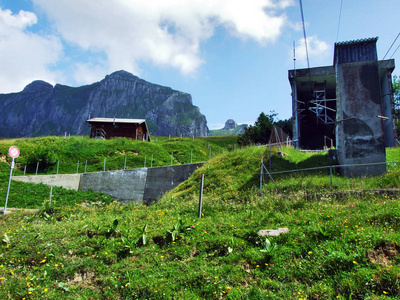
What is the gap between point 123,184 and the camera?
2553 centimetres

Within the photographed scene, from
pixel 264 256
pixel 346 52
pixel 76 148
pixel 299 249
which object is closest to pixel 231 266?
pixel 264 256

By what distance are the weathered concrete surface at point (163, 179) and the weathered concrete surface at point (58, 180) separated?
7.20 meters

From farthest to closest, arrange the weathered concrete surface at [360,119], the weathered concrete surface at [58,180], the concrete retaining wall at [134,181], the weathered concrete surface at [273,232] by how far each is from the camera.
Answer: the weathered concrete surface at [58,180] < the concrete retaining wall at [134,181] < the weathered concrete surface at [360,119] < the weathered concrete surface at [273,232]

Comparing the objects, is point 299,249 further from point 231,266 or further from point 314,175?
point 314,175

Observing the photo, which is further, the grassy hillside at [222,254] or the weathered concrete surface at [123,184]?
the weathered concrete surface at [123,184]

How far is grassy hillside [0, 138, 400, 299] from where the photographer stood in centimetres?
556

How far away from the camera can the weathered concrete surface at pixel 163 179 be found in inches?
959

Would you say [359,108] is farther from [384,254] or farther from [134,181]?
[134,181]

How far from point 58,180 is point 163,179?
33.6 feet

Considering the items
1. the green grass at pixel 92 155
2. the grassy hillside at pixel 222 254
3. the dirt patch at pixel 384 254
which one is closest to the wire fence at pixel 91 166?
the green grass at pixel 92 155

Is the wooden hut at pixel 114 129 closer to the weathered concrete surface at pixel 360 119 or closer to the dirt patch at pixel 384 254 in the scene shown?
the weathered concrete surface at pixel 360 119

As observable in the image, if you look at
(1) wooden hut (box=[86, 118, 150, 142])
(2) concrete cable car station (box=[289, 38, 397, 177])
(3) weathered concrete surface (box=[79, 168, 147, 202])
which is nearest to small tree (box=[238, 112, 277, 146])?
(3) weathered concrete surface (box=[79, 168, 147, 202])

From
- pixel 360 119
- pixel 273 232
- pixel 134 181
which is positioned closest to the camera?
pixel 273 232

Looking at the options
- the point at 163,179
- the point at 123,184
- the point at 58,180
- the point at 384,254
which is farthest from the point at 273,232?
the point at 58,180
